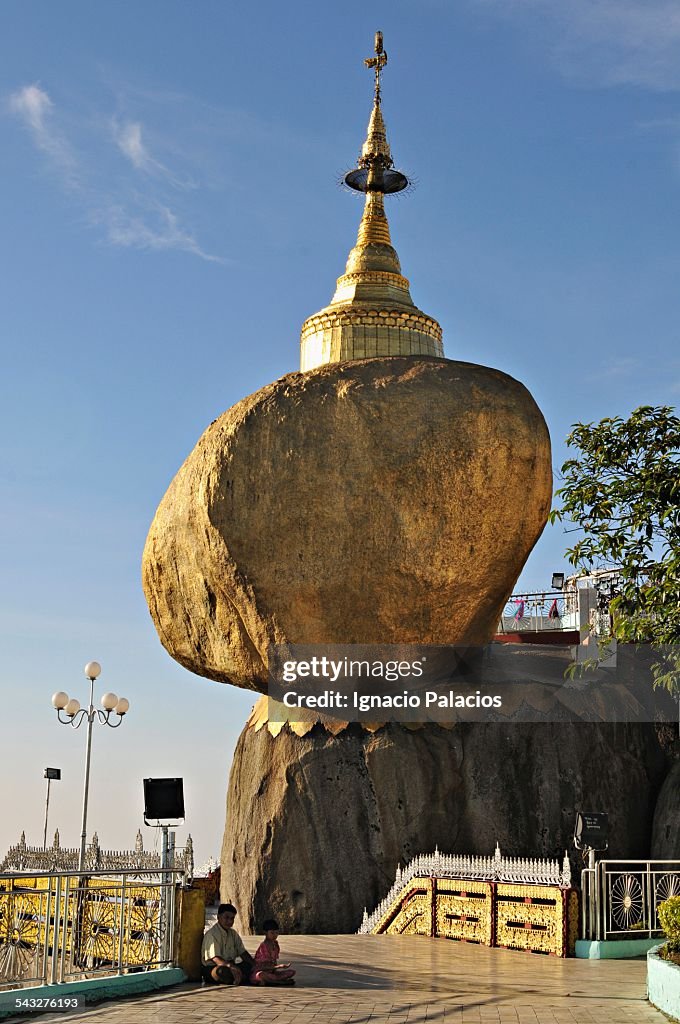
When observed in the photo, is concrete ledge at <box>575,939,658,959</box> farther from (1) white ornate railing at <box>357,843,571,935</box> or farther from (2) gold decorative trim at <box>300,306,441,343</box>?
(2) gold decorative trim at <box>300,306,441,343</box>

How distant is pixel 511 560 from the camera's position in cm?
2147

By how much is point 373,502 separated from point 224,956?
33.0ft

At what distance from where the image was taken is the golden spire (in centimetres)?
2506

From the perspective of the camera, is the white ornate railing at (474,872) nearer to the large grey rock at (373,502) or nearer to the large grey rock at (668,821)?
the large grey rock at (668,821)

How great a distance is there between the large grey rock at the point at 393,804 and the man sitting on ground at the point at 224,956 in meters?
8.19

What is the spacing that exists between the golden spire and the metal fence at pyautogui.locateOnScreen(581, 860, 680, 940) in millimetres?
13317

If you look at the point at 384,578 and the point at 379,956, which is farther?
the point at 384,578

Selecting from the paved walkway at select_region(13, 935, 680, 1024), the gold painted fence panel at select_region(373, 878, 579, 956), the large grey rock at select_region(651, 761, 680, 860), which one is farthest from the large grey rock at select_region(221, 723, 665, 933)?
the paved walkway at select_region(13, 935, 680, 1024)

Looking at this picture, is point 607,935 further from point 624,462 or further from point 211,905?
point 211,905

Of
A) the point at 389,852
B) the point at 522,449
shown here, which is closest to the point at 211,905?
the point at 389,852

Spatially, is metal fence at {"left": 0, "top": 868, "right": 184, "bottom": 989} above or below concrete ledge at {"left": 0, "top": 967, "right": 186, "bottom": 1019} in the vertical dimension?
above

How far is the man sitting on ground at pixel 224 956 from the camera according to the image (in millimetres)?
11648

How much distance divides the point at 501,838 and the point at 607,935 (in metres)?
6.43

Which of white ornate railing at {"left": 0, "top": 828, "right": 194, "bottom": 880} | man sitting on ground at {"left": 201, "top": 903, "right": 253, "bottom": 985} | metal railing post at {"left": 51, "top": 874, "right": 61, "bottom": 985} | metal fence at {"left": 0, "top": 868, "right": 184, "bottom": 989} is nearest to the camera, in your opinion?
metal railing post at {"left": 51, "top": 874, "right": 61, "bottom": 985}
